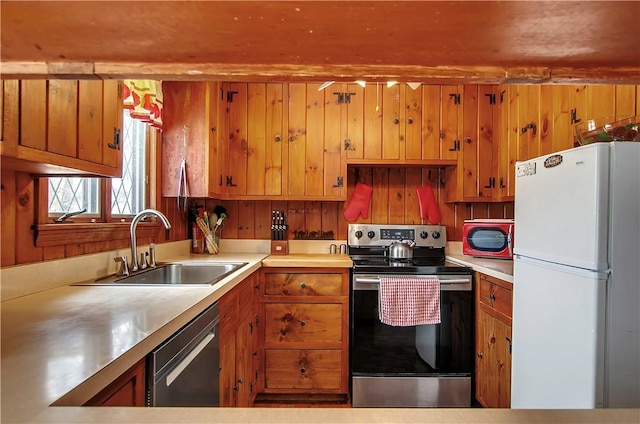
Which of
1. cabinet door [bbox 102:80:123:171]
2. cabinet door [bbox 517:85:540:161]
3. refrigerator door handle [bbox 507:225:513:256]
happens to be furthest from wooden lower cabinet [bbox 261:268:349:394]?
cabinet door [bbox 517:85:540:161]

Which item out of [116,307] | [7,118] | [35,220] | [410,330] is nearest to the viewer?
[7,118]

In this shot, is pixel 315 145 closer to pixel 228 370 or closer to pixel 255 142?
pixel 255 142

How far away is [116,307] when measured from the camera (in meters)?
1.02

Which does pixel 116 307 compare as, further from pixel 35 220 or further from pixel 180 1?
pixel 180 1

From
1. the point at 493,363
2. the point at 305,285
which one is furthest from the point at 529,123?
the point at 305,285

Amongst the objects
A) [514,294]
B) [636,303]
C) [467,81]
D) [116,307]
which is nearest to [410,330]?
A: [514,294]

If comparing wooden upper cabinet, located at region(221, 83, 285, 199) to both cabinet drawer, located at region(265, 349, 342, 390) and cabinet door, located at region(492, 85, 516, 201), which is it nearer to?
cabinet drawer, located at region(265, 349, 342, 390)

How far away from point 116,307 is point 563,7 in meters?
1.23

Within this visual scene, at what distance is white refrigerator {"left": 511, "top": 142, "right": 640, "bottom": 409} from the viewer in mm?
1096

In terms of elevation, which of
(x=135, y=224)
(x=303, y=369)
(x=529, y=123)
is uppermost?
(x=529, y=123)

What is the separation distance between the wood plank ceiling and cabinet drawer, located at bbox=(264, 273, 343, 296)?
1814mm

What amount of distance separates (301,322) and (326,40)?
2.03 meters

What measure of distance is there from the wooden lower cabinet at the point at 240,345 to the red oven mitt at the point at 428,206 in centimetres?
150

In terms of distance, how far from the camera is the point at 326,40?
1.53 feet
